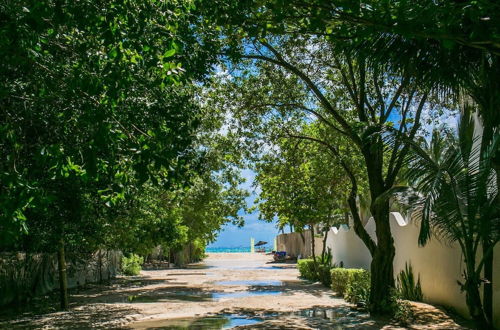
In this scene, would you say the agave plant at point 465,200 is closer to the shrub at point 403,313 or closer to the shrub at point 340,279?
the shrub at point 403,313

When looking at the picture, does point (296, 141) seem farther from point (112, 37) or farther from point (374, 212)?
point (112, 37)

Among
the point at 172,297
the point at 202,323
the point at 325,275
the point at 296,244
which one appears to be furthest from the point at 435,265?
the point at 296,244

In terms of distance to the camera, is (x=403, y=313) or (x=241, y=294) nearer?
(x=403, y=313)

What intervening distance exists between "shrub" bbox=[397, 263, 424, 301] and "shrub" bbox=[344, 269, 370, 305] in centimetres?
94

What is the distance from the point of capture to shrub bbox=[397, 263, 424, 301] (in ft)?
44.9

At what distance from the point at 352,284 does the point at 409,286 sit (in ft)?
6.58

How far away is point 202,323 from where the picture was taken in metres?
11.5

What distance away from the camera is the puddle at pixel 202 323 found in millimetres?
11086

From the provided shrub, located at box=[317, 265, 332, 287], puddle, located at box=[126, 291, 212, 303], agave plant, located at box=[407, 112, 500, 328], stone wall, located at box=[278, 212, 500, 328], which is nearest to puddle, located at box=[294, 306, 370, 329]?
stone wall, located at box=[278, 212, 500, 328]

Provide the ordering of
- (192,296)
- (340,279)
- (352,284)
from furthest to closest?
1. (192,296)
2. (340,279)
3. (352,284)

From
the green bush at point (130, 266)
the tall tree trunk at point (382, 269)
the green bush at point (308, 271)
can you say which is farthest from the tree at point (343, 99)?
the green bush at point (130, 266)

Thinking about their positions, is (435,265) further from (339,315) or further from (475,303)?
(475,303)

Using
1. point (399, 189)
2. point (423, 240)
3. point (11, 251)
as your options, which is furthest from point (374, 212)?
point (11, 251)

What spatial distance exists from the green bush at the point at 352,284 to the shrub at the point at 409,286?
0.97m
